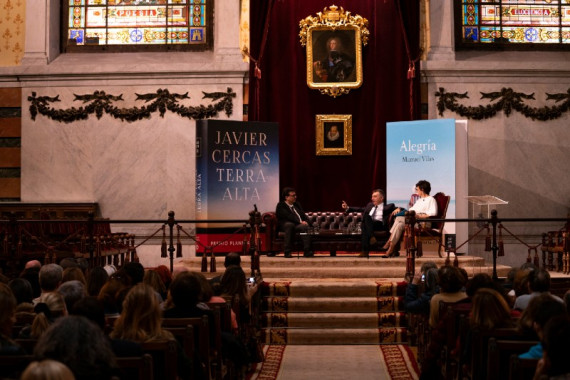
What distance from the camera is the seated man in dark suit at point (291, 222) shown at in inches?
440

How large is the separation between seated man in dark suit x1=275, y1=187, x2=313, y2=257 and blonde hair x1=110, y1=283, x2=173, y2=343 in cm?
697

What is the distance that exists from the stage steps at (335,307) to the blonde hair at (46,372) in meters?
6.40

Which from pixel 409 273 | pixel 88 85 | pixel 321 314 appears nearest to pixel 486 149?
pixel 409 273

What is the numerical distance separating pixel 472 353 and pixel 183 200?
9074 millimetres

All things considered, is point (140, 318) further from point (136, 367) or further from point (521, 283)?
point (521, 283)

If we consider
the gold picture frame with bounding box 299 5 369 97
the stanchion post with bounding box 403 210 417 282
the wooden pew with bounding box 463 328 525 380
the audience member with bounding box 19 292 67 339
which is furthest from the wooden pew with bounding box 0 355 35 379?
the gold picture frame with bounding box 299 5 369 97

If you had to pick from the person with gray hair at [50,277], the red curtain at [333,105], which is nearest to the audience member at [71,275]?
the person with gray hair at [50,277]

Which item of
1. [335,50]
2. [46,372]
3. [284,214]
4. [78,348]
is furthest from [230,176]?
[46,372]

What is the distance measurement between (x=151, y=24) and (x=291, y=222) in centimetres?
484

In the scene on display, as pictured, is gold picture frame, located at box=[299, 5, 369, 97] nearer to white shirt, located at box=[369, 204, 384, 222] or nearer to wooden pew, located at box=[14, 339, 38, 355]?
white shirt, located at box=[369, 204, 384, 222]

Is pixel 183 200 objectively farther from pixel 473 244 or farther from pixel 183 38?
pixel 473 244

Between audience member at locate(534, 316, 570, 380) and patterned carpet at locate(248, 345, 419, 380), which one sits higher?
audience member at locate(534, 316, 570, 380)

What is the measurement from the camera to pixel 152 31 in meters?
13.9

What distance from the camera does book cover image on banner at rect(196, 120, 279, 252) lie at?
39.0 ft
